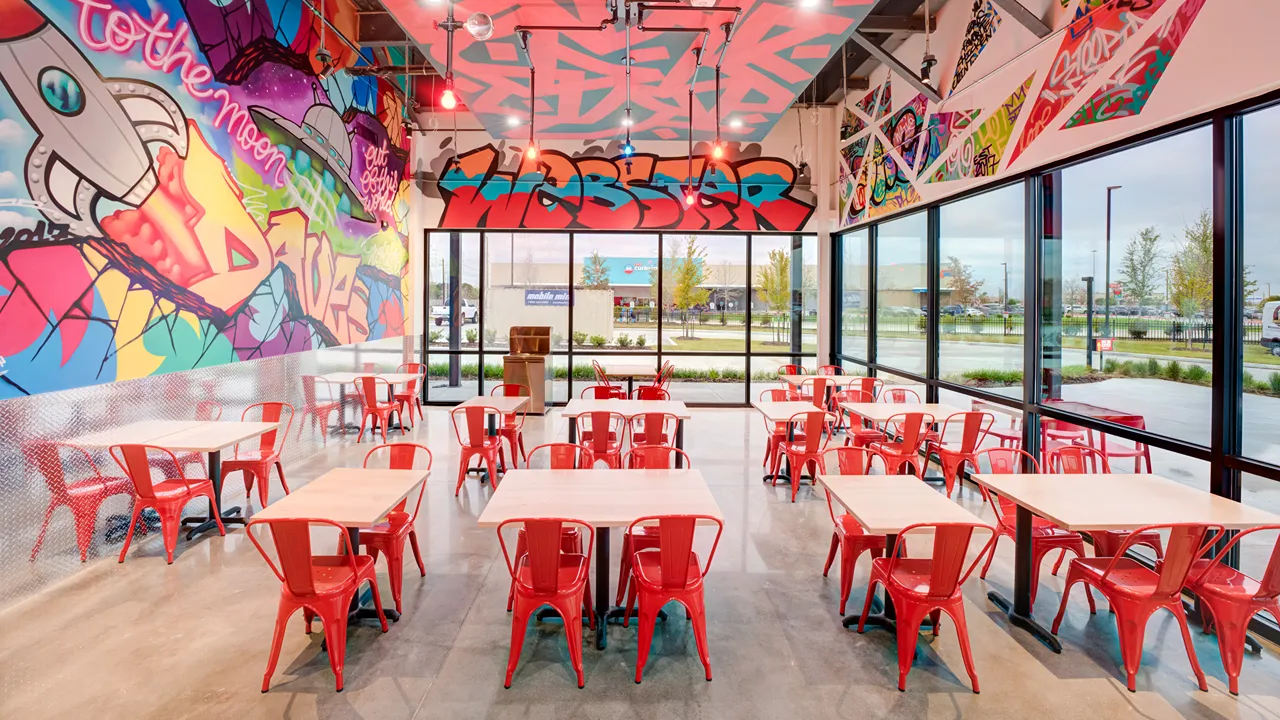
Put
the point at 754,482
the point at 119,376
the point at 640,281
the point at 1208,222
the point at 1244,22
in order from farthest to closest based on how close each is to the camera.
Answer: the point at 640,281, the point at 754,482, the point at 119,376, the point at 1208,222, the point at 1244,22

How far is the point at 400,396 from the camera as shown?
859 centimetres

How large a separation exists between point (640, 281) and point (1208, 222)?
7.94 meters

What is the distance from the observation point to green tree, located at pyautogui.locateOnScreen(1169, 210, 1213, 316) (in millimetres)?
3984

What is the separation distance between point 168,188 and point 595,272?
6731 millimetres

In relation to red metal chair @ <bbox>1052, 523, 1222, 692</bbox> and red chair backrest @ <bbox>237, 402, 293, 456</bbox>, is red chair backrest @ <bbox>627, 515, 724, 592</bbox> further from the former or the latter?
red chair backrest @ <bbox>237, 402, 293, 456</bbox>

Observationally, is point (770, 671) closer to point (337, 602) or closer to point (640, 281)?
point (337, 602)

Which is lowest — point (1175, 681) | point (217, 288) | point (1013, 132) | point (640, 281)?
point (1175, 681)

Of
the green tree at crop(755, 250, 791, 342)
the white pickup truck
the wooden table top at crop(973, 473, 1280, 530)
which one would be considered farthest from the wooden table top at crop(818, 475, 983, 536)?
the white pickup truck

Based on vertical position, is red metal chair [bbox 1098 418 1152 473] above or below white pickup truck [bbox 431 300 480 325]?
below

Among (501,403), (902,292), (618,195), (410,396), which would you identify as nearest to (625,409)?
(501,403)

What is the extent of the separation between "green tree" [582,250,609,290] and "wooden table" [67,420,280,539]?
6.37 meters

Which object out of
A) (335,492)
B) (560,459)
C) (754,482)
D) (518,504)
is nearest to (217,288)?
(335,492)

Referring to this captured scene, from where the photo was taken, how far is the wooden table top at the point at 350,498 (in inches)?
123

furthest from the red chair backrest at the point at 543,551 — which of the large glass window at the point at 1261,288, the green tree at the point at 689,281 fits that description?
the green tree at the point at 689,281
